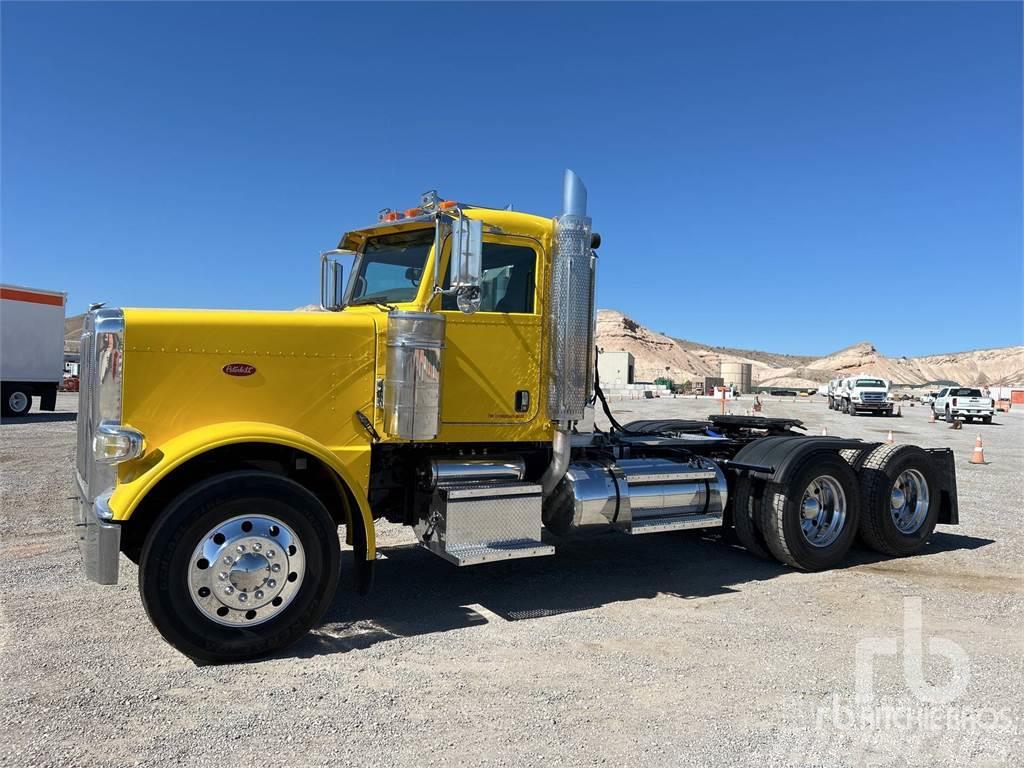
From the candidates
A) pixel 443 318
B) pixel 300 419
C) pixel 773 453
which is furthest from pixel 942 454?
pixel 300 419

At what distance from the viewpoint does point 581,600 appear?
5961 millimetres

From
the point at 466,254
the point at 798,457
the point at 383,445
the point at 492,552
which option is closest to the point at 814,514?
the point at 798,457

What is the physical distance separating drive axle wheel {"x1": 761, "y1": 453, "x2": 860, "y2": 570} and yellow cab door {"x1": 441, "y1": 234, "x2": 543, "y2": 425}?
253 cm

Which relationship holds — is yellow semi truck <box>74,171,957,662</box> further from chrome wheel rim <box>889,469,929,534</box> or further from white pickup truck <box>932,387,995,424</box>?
white pickup truck <box>932,387,995,424</box>

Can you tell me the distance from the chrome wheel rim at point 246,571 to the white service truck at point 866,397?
135 ft

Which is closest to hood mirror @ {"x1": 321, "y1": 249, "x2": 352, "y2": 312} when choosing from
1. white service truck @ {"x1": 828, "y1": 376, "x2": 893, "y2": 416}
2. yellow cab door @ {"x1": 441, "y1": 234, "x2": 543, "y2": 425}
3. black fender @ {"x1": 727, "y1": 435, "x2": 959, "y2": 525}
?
yellow cab door @ {"x1": 441, "y1": 234, "x2": 543, "y2": 425}

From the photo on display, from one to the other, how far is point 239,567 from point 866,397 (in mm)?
41429

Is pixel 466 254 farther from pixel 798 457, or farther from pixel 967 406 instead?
pixel 967 406

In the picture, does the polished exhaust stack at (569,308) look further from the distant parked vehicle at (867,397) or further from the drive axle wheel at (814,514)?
the distant parked vehicle at (867,397)

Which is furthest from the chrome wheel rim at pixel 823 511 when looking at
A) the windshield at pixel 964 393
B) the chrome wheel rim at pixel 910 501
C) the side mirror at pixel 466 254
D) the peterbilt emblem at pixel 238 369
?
the windshield at pixel 964 393

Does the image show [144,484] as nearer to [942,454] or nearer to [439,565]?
[439,565]

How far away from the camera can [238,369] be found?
4.90 metres

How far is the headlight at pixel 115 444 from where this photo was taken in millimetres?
4453

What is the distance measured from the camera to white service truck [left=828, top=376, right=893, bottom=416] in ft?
134
